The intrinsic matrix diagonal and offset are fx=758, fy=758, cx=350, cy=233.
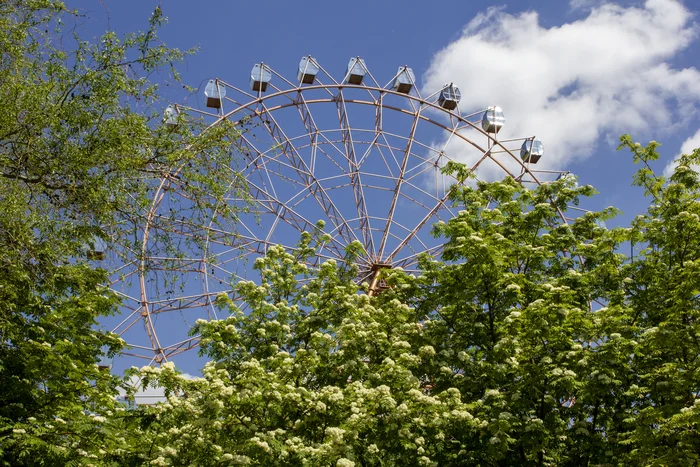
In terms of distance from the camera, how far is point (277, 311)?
16406 millimetres

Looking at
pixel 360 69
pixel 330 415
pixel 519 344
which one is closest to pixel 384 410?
pixel 330 415

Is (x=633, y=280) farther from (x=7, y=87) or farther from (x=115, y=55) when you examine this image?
(x=7, y=87)

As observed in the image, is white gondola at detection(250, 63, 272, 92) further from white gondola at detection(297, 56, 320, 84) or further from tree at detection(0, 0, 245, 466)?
tree at detection(0, 0, 245, 466)

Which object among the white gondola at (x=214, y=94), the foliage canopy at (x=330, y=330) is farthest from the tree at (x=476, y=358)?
the white gondola at (x=214, y=94)

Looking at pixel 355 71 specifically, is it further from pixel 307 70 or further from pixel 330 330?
pixel 330 330

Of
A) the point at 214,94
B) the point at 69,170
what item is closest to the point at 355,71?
the point at 214,94

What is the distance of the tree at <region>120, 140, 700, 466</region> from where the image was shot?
1246 centimetres

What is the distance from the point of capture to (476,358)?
627 inches

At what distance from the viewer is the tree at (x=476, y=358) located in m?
12.5

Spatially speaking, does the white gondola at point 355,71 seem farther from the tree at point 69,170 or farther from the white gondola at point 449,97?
the tree at point 69,170

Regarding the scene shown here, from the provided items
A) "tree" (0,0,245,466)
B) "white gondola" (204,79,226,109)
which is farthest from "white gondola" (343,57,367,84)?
"tree" (0,0,245,466)

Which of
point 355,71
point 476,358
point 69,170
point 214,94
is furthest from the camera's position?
point 355,71

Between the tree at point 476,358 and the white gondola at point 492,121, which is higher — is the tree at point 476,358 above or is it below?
below

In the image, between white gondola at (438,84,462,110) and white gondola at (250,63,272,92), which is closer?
white gondola at (250,63,272,92)
